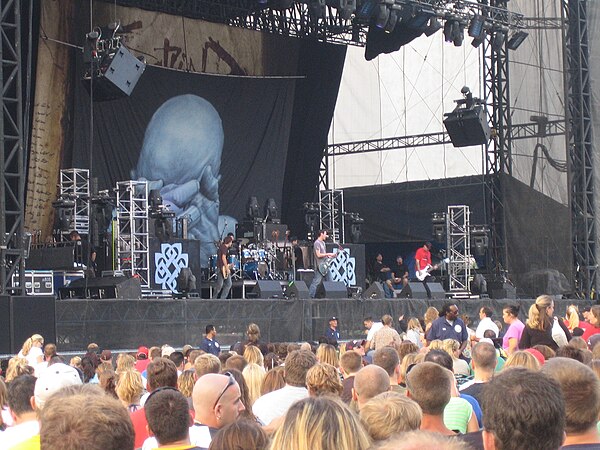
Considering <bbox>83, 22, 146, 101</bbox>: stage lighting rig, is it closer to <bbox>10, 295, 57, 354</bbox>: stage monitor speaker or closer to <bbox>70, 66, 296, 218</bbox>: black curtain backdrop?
<bbox>70, 66, 296, 218</bbox>: black curtain backdrop

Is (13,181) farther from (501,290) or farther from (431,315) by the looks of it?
(501,290)

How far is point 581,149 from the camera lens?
22.5 meters

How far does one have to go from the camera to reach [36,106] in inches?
857

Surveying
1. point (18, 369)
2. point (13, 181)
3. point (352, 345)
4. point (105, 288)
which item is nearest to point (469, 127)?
point (105, 288)

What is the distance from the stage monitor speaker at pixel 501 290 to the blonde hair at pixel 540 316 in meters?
14.0

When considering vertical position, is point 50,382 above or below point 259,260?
below

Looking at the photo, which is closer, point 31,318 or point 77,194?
point 31,318

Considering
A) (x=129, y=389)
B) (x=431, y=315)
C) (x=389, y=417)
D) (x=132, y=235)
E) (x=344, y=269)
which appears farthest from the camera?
(x=344, y=269)

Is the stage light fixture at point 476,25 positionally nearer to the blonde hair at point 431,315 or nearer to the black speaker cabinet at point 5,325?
the blonde hair at point 431,315

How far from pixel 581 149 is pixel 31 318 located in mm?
13195

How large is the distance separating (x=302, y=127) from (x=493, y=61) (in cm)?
597

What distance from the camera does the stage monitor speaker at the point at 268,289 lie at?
60.8 feet

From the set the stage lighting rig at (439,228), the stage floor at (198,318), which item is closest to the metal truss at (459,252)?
the stage lighting rig at (439,228)

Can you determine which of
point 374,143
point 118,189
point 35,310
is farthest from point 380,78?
point 35,310
